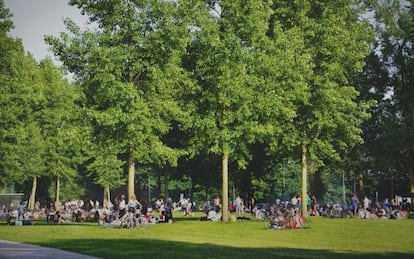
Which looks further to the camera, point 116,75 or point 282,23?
point 282,23

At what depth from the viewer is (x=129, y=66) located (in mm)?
30875

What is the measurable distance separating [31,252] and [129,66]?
16489mm

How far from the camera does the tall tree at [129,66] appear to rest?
2905 centimetres

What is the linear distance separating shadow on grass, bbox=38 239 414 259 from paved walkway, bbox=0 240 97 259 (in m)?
0.67

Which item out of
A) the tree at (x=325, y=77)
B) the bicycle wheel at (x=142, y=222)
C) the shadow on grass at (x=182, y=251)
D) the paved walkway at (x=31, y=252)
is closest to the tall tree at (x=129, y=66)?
the bicycle wheel at (x=142, y=222)

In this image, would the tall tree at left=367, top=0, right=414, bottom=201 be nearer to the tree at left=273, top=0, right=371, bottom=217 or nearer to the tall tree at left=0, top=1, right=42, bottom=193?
the tree at left=273, top=0, right=371, bottom=217

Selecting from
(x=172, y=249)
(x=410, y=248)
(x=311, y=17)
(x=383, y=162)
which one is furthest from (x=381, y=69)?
(x=172, y=249)

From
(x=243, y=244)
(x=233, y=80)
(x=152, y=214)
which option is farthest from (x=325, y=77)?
(x=243, y=244)

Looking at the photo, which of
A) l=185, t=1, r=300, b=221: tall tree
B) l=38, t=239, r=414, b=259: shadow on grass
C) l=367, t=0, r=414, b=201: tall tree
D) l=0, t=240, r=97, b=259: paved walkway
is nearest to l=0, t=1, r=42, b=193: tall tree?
l=185, t=1, r=300, b=221: tall tree

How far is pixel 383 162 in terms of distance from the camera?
177 ft

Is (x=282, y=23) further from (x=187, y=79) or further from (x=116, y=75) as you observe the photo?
(x=116, y=75)

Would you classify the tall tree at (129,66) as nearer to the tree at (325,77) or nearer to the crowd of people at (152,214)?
the crowd of people at (152,214)

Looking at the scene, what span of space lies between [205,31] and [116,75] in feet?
20.6

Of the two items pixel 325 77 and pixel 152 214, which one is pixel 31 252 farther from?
pixel 325 77
